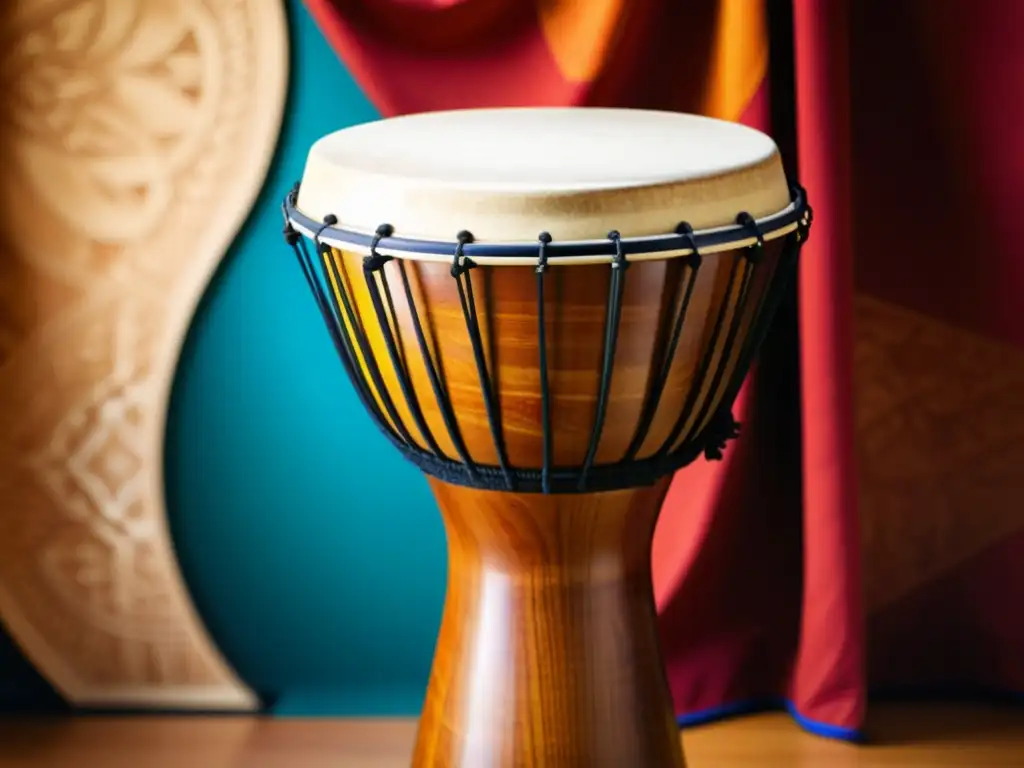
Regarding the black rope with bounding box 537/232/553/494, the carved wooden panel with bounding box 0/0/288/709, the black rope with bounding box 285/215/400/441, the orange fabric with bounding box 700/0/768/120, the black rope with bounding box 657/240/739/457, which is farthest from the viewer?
the carved wooden panel with bounding box 0/0/288/709

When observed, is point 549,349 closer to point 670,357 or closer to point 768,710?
point 670,357

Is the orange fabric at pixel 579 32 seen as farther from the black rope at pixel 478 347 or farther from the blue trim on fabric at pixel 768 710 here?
the blue trim on fabric at pixel 768 710

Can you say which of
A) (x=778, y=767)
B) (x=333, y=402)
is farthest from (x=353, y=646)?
(x=778, y=767)

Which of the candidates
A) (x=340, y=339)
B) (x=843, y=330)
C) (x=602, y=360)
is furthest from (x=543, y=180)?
(x=843, y=330)

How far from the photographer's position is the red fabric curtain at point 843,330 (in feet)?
4.17

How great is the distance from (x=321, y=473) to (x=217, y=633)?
26 cm

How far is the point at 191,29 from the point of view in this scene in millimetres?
1357

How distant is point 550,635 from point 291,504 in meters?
0.57

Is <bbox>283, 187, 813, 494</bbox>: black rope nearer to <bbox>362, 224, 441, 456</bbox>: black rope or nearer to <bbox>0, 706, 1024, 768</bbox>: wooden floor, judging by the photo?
<bbox>362, 224, 441, 456</bbox>: black rope

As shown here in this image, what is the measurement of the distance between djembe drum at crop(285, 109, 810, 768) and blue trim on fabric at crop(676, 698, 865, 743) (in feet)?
1.21

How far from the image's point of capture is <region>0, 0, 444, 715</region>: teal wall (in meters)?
1.44

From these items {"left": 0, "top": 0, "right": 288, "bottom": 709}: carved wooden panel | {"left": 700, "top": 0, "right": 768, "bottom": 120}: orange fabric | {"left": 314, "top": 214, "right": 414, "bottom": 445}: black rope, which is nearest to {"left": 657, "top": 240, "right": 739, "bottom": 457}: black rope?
{"left": 314, "top": 214, "right": 414, "bottom": 445}: black rope

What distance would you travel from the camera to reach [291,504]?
4.96 ft

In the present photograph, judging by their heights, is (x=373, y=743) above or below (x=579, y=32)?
below
